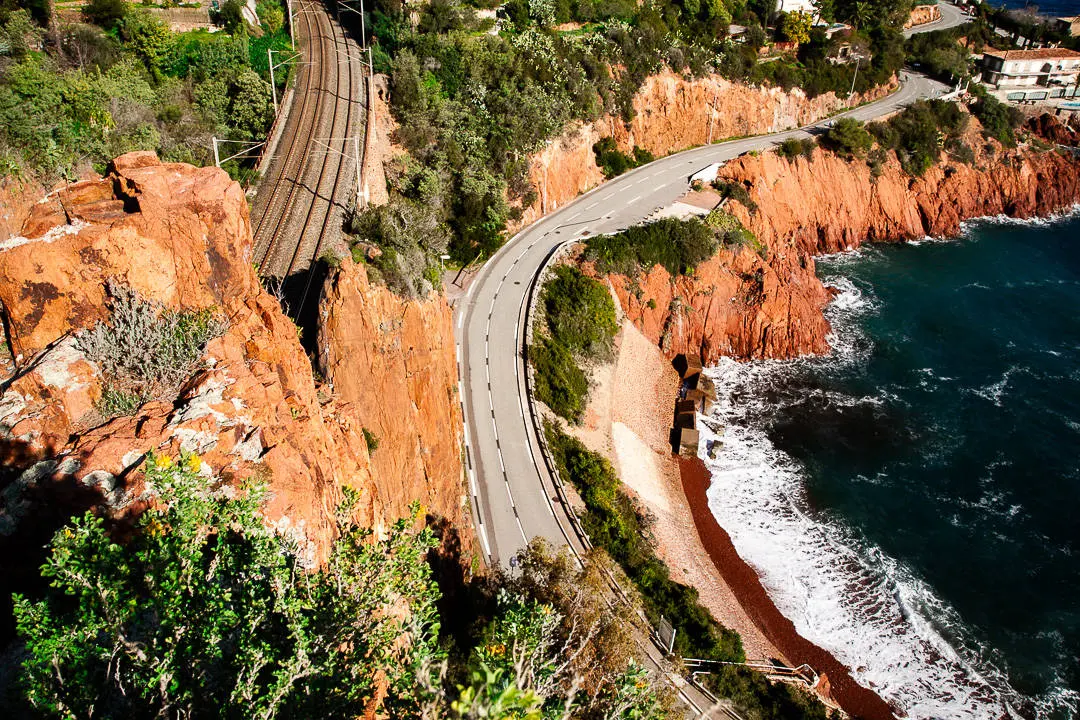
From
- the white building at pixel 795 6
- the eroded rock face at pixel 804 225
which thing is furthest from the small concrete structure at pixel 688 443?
the white building at pixel 795 6

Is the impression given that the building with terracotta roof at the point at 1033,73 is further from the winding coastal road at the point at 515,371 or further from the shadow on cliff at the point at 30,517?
the shadow on cliff at the point at 30,517

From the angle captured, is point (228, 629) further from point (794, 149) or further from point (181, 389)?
point (794, 149)

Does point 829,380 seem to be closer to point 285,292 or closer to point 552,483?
point 552,483

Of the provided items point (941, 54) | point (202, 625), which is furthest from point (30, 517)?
point (941, 54)

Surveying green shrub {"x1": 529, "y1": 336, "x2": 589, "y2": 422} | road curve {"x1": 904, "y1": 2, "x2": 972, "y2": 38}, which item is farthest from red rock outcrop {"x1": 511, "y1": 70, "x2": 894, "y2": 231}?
road curve {"x1": 904, "y1": 2, "x2": 972, "y2": 38}

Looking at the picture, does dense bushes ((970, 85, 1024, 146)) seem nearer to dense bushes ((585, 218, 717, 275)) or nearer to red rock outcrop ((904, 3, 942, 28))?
red rock outcrop ((904, 3, 942, 28))

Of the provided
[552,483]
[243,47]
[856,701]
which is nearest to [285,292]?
[552,483]
